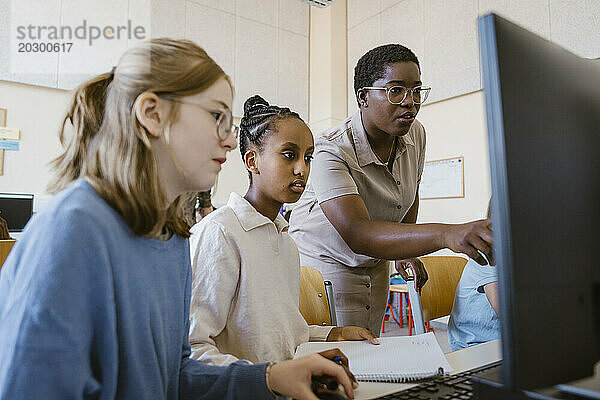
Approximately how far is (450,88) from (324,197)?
3559 millimetres

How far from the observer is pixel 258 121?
1207 millimetres

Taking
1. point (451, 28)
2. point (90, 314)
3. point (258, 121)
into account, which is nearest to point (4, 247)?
point (258, 121)

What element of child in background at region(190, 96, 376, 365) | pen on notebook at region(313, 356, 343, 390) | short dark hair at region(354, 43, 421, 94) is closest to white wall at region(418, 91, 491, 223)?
short dark hair at region(354, 43, 421, 94)

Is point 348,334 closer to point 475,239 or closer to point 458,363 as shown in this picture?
point 458,363

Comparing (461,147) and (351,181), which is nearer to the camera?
(351,181)

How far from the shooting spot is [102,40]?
14.5ft

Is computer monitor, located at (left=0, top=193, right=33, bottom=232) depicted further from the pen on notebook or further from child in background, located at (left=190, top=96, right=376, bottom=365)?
the pen on notebook

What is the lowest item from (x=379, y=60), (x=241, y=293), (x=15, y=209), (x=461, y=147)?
(x=241, y=293)

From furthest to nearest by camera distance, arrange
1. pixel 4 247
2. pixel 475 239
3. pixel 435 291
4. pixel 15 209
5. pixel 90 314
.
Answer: pixel 15 209 < pixel 4 247 < pixel 435 291 < pixel 475 239 < pixel 90 314

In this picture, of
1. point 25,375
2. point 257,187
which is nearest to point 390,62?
point 257,187

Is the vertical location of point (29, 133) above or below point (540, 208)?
above

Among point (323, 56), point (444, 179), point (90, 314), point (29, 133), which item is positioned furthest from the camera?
point (323, 56)

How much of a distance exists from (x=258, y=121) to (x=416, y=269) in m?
0.65

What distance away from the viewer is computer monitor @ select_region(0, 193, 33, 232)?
3469mm
